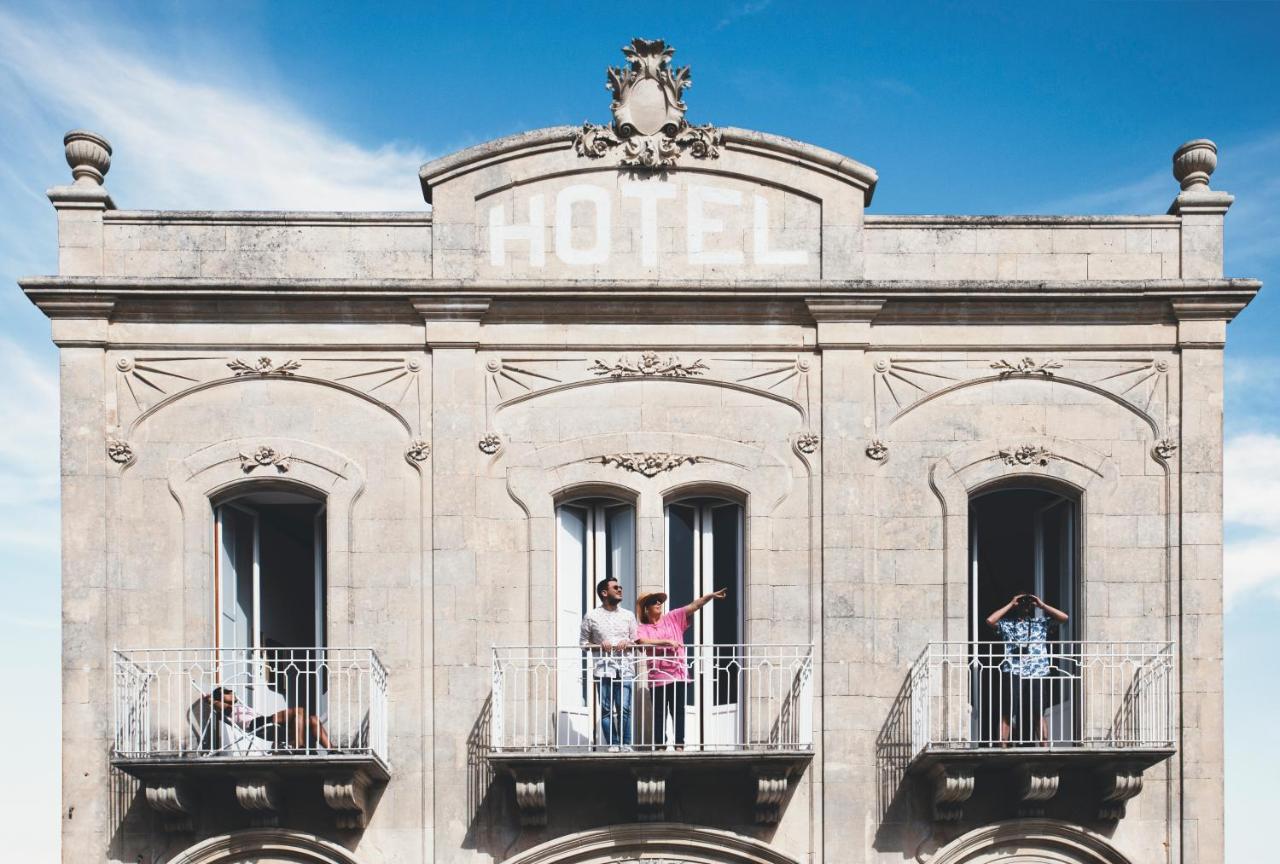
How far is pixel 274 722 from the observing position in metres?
16.7

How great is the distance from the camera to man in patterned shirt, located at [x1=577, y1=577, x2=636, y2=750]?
16391 mm

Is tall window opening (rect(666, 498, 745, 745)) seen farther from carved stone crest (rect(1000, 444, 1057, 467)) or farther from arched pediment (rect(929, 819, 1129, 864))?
carved stone crest (rect(1000, 444, 1057, 467))

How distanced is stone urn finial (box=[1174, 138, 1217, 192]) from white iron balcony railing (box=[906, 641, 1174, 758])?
4976mm

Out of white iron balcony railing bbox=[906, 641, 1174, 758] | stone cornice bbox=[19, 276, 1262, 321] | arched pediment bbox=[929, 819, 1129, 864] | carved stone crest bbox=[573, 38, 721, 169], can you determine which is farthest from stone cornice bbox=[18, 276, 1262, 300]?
arched pediment bbox=[929, 819, 1129, 864]

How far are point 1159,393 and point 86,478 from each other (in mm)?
11141

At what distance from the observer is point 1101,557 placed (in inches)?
685

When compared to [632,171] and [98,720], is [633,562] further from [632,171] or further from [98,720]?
[98,720]

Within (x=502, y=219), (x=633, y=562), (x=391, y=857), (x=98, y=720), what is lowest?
(x=391, y=857)

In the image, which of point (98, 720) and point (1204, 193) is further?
point (1204, 193)

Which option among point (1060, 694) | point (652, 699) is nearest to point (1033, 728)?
point (1060, 694)

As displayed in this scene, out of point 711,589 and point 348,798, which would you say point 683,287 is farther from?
point 348,798

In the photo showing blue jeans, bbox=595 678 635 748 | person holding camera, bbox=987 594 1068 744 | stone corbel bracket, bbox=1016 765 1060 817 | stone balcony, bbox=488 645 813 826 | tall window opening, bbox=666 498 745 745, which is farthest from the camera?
tall window opening, bbox=666 498 745 745

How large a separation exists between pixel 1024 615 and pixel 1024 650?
355mm

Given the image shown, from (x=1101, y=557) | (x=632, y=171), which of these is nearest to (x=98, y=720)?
(x=632, y=171)
